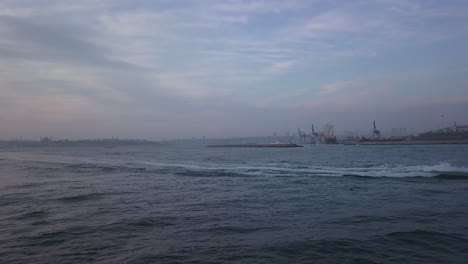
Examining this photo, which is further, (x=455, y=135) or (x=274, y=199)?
(x=455, y=135)

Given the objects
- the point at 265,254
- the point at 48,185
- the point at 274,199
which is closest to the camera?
the point at 265,254

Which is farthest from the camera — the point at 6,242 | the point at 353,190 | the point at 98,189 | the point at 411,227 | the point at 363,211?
the point at 98,189

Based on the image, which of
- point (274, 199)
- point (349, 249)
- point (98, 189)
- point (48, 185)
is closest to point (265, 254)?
point (349, 249)

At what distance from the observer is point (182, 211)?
16.4 m

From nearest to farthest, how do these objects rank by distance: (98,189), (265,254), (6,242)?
(265,254), (6,242), (98,189)

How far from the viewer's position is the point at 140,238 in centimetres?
1166

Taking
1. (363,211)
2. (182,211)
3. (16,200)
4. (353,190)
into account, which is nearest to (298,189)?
(353,190)

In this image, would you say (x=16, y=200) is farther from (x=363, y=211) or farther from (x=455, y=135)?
(x=455, y=135)

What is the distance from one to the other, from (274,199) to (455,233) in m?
8.89

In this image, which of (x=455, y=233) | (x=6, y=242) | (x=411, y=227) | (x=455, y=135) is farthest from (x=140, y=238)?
(x=455, y=135)

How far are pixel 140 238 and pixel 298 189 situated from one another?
13.5m

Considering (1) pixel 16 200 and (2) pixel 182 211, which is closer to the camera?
(2) pixel 182 211

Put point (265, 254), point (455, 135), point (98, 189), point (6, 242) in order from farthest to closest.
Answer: point (455, 135)
point (98, 189)
point (6, 242)
point (265, 254)

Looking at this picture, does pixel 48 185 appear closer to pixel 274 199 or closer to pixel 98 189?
pixel 98 189
